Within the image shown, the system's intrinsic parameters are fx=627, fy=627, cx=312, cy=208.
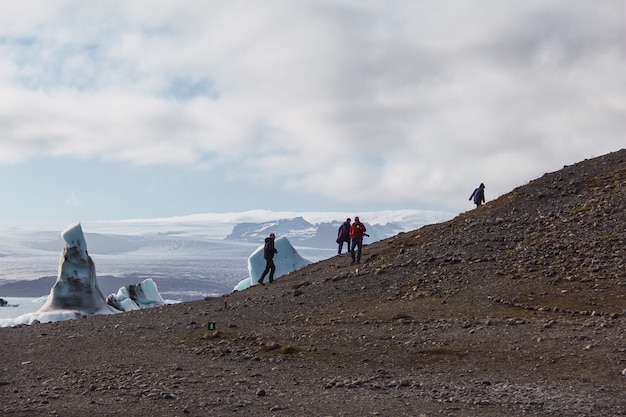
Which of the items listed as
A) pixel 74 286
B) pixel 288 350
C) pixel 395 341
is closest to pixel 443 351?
pixel 395 341

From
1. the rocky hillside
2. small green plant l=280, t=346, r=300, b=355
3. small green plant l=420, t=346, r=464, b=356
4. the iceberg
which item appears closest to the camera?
the rocky hillside

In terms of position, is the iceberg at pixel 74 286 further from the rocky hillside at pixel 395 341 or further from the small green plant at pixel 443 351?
the small green plant at pixel 443 351

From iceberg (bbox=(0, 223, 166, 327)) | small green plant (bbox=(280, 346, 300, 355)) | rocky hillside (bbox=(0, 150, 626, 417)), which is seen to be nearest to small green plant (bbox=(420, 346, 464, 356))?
rocky hillside (bbox=(0, 150, 626, 417))

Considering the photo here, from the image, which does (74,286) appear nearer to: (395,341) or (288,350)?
(288,350)

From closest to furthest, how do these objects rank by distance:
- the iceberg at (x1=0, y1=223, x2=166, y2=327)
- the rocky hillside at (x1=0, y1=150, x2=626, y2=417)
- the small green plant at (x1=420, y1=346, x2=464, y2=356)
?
the rocky hillside at (x1=0, y1=150, x2=626, y2=417) → the small green plant at (x1=420, y1=346, x2=464, y2=356) → the iceberg at (x1=0, y1=223, x2=166, y2=327)

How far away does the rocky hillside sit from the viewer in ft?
31.1

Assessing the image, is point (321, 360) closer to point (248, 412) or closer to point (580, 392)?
point (248, 412)

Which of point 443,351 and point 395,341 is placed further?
point 395,341

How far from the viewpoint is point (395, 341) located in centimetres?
1358

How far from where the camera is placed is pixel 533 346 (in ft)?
39.8

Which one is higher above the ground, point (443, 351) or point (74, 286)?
point (74, 286)

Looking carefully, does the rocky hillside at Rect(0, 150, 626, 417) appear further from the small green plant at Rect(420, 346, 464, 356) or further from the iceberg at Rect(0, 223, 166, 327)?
the iceberg at Rect(0, 223, 166, 327)

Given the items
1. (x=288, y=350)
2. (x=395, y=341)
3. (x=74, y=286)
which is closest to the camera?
(x=288, y=350)

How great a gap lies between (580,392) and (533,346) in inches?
112
